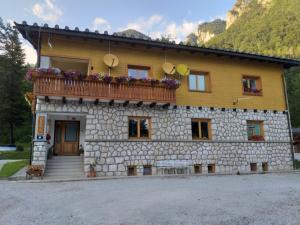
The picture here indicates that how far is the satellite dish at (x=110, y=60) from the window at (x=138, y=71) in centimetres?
99

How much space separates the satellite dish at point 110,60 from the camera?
40.8ft

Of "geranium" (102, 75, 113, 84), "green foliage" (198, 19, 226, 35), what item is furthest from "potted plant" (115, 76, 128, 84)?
"green foliage" (198, 19, 226, 35)

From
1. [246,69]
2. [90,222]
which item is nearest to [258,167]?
[246,69]

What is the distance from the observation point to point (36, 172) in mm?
10477

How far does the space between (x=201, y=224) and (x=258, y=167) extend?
11036 mm

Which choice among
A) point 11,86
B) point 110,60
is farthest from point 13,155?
point 110,60

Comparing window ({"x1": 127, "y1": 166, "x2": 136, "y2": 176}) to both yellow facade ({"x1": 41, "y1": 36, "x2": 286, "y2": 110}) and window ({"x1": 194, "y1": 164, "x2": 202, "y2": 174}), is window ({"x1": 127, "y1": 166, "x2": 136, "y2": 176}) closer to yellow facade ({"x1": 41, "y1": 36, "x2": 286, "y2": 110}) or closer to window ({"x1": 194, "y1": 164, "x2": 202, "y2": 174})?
window ({"x1": 194, "y1": 164, "x2": 202, "y2": 174})

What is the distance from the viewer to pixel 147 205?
603cm

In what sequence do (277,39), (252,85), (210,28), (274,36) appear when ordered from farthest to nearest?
(210,28) < (274,36) < (277,39) < (252,85)

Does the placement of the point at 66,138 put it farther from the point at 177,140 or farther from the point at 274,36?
the point at 274,36

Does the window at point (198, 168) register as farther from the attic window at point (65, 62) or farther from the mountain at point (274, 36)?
the mountain at point (274, 36)

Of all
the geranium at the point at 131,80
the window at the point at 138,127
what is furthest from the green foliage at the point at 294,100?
the geranium at the point at 131,80

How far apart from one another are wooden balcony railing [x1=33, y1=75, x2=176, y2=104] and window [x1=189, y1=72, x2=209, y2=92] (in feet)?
6.15

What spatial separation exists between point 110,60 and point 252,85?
900 centimetres
